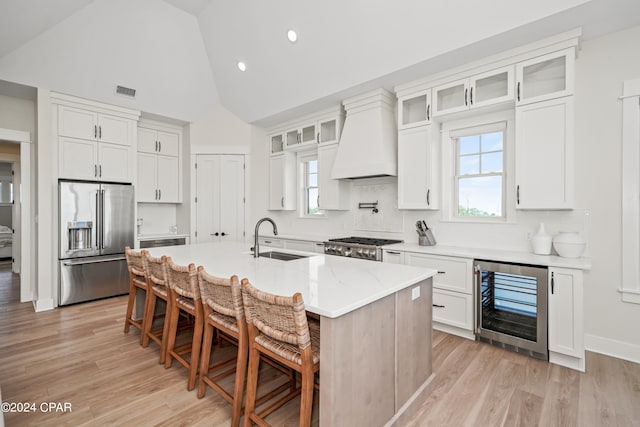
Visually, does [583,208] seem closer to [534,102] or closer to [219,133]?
[534,102]

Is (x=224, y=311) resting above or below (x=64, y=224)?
below

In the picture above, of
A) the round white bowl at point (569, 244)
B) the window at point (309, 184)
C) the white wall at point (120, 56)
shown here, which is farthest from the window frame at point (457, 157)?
the white wall at point (120, 56)

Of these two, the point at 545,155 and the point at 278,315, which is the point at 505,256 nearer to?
A: the point at 545,155

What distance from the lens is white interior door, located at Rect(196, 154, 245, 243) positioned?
557 cm

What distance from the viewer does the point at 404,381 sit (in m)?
1.93

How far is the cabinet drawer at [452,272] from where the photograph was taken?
9.84 ft

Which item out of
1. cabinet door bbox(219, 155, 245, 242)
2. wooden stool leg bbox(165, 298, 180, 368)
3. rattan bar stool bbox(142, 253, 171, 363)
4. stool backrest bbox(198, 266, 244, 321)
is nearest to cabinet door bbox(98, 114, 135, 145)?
cabinet door bbox(219, 155, 245, 242)

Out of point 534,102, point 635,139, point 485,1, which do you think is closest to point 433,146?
point 534,102

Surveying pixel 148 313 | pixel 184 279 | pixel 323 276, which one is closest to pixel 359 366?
pixel 323 276

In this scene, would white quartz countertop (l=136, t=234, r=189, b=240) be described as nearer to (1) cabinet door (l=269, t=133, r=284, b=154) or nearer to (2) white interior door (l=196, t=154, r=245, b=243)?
(2) white interior door (l=196, t=154, r=245, b=243)

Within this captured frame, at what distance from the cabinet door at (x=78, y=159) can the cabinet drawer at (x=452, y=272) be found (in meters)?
4.70

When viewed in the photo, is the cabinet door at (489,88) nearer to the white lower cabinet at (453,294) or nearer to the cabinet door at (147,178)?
the white lower cabinet at (453,294)

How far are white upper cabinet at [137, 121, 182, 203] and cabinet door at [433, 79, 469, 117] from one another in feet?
15.0

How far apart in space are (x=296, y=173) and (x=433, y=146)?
106 inches
